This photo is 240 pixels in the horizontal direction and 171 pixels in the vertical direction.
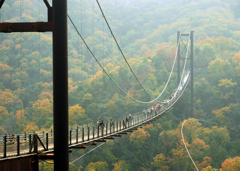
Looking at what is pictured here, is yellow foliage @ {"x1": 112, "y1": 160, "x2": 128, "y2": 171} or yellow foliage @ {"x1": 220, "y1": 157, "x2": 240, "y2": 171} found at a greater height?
yellow foliage @ {"x1": 220, "y1": 157, "x2": 240, "y2": 171}

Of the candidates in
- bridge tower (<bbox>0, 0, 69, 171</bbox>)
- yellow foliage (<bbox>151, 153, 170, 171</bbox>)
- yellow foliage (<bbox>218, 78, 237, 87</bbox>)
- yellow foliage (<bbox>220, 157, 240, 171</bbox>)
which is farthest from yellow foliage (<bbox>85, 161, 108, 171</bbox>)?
bridge tower (<bbox>0, 0, 69, 171</bbox>)

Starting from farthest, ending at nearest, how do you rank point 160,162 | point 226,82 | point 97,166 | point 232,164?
point 226,82 → point 160,162 → point 97,166 → point 232,164

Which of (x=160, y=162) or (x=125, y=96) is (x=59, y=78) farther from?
(x=125, y=96)

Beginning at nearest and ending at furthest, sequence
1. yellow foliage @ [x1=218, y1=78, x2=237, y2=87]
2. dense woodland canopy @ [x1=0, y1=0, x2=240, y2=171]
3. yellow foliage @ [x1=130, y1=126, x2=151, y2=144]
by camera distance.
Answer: dense woodland canopy @ [x1=0, y1=0, x2=240, y2=171]
yellow foliage @ [x1=130, y1=126, x2=151, y2=144]
yellow foliage @ [x1=218, y1=78, x2=237, y2=87]

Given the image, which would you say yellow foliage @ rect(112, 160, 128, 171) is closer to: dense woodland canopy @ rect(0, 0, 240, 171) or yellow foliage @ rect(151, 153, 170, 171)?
dense woodland canopy @ rect(0, 0, 240, 171)

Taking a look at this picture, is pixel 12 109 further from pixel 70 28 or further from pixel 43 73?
pixel 70 28

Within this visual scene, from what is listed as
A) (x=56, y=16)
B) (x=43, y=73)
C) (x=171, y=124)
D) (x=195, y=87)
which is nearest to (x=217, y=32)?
(x=195, y=87)

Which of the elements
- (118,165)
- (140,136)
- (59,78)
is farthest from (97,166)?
(59,78)

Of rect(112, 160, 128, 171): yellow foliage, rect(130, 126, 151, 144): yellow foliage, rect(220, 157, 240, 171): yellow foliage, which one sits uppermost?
rect(130, 126, 151, 144): yellow foliage
